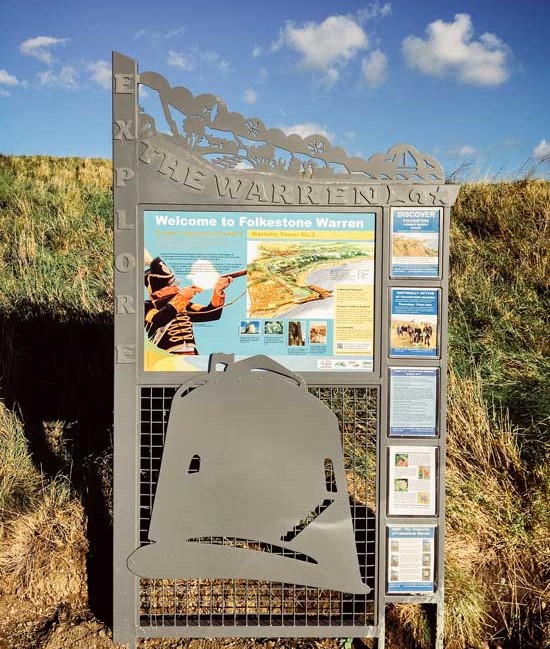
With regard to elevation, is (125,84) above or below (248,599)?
above

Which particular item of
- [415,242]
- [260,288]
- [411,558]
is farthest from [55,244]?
[411,558]

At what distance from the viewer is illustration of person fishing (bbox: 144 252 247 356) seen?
3154 millimetres

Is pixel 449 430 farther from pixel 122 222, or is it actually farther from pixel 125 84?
pixel 125 84

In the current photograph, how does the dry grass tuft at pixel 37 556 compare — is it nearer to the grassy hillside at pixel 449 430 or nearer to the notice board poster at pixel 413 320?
the grassy hillside at pixel 449 430

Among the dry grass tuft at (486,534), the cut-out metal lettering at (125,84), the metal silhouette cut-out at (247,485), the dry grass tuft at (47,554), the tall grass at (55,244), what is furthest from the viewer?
the tall grass at (55,244)

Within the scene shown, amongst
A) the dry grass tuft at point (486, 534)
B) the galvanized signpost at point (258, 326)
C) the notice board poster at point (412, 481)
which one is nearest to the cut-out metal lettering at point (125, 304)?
the galvanized signpost at point (258, 326)

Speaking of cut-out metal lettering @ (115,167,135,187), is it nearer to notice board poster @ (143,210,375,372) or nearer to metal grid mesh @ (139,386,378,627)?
notice board poster @ (143,210,375,372)

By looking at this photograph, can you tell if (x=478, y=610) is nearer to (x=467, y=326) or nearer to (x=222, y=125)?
(x=222, y=125)

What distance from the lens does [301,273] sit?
3.18 metres

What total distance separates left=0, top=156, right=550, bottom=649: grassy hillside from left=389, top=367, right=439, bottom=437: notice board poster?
1.06m

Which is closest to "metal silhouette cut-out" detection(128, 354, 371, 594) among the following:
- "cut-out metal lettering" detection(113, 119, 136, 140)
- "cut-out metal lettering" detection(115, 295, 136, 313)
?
"cut-out metal lettering" detection(115, 295, 136, 313)

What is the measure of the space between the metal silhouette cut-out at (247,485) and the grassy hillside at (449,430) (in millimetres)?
627

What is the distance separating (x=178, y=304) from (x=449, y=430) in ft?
8.90

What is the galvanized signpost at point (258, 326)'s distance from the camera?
312 centimetres
